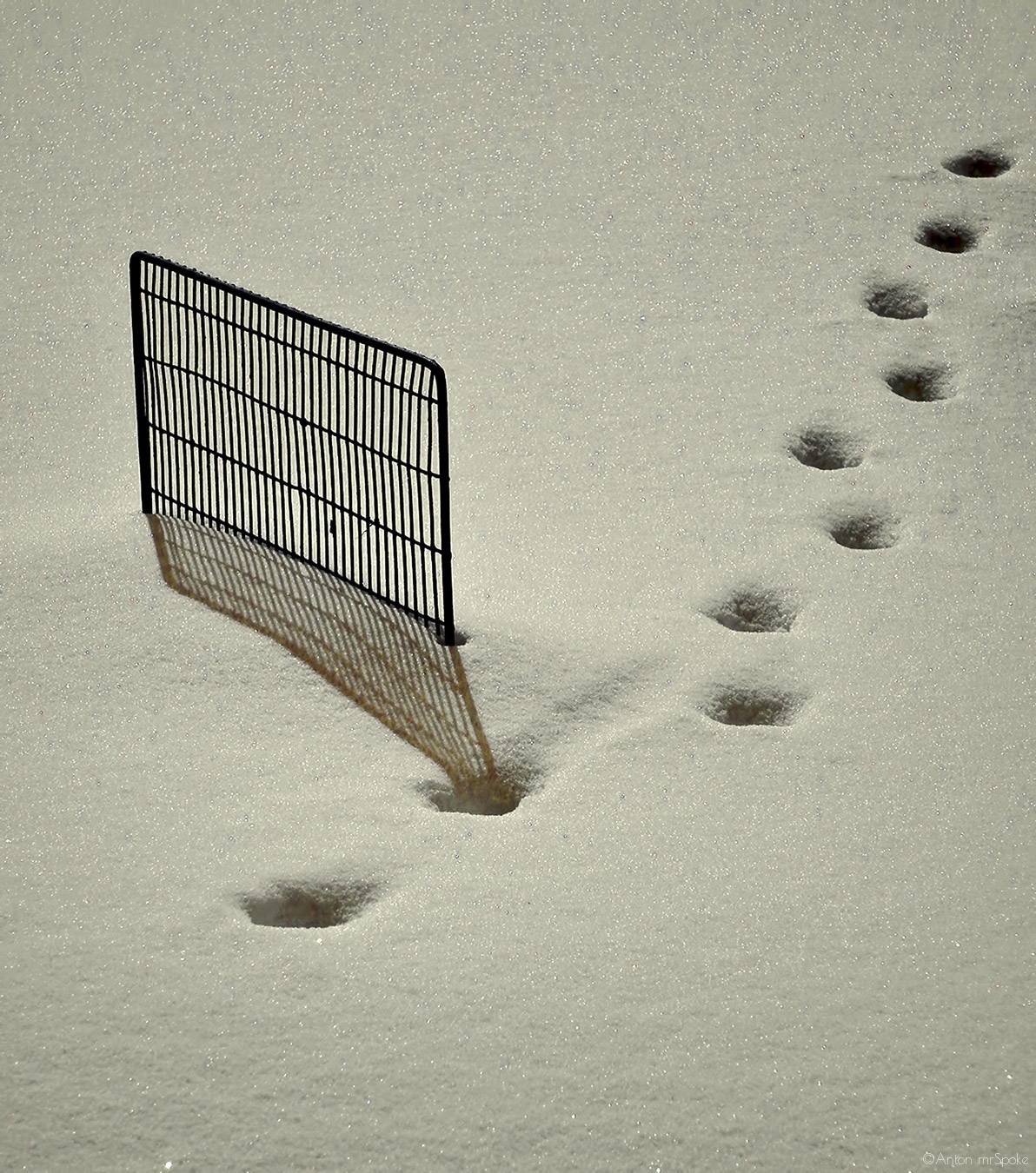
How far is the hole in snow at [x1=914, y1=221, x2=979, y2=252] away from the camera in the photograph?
6.36 meters

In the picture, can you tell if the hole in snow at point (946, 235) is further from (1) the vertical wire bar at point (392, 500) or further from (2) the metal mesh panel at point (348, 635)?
(2) the metal mesh panel at point (348, 635)

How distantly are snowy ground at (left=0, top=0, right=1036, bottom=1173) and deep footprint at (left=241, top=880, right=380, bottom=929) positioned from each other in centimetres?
4

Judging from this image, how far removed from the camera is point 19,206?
661 centimetres

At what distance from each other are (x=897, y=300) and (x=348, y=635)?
2.59m

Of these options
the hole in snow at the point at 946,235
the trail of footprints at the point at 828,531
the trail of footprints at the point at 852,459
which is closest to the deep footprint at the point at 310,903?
the trail of footprints at the point at 828,531

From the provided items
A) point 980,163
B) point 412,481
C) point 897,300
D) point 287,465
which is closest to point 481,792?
point 412,481

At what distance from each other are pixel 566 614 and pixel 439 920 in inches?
46.3

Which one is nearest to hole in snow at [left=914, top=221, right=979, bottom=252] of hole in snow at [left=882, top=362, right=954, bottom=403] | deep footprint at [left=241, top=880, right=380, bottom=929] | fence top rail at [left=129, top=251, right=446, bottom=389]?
hole in snow at [left=882, top=362, right=954, bottom=403]

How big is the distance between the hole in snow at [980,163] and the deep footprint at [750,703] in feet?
10.4

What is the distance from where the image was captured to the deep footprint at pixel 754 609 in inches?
184

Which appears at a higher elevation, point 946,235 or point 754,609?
point 946,235

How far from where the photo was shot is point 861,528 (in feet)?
16.5

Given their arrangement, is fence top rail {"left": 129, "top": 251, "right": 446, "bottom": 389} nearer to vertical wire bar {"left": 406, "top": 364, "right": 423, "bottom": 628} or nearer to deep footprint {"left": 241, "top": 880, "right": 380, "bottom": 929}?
vertical wire bar {"left": 406, "top": 364, "right": 423, "bottom": 628}

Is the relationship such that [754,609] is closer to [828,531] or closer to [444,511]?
[828,531]
